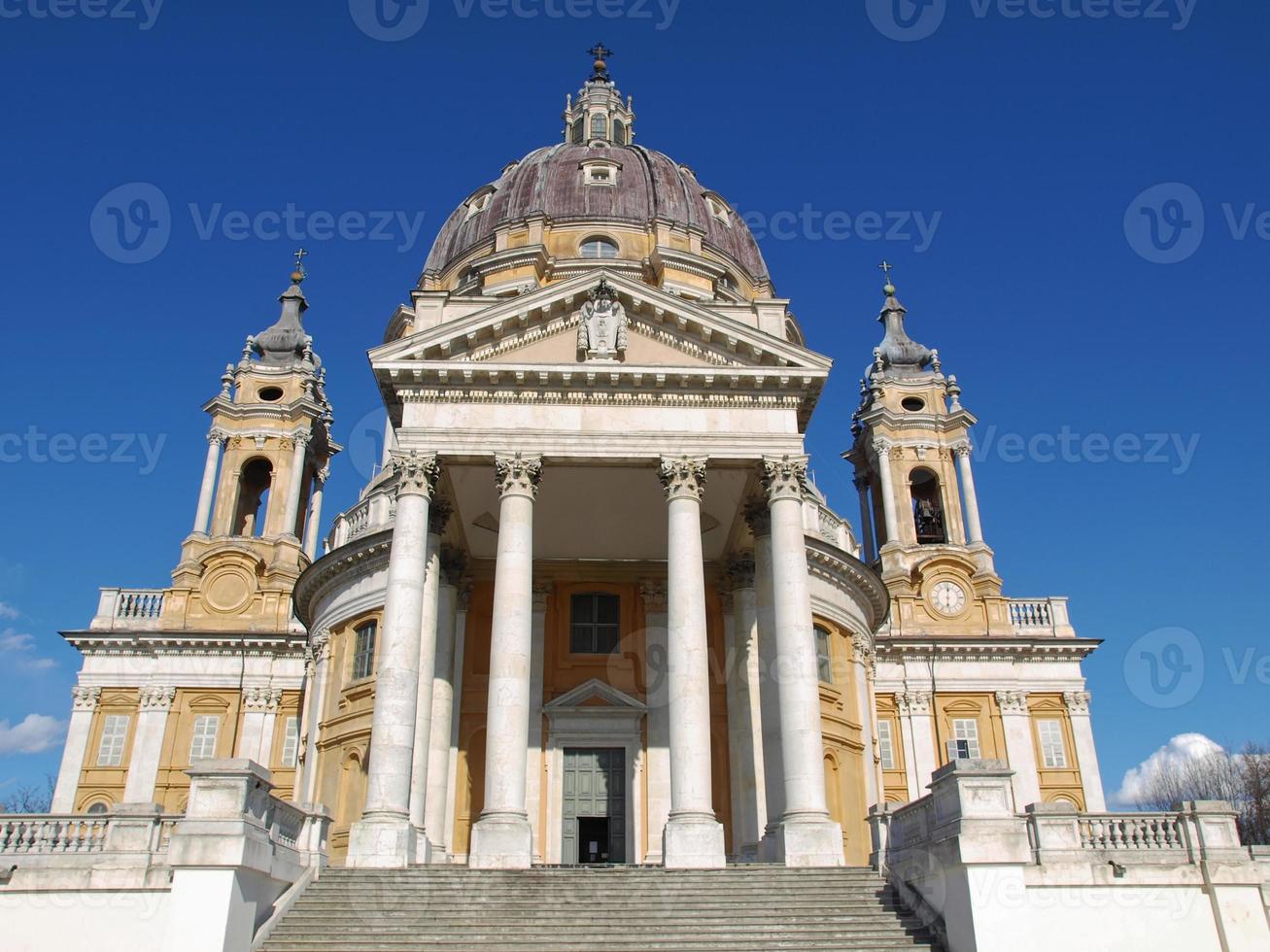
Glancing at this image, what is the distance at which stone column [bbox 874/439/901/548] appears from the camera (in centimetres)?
Result: 4250

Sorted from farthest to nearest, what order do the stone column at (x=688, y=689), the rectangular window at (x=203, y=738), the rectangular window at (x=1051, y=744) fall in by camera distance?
the rectangular window at (x=1051, y=744) < the rectangular window at (x=203, y=738) < the stone column at (x=688, y=689)

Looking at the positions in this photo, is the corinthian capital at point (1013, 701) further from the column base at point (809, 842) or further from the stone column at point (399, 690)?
the stone column at point (399, 690)

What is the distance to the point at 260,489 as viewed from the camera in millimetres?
45844

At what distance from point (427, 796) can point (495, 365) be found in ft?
31.9

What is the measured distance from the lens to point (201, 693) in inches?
1499

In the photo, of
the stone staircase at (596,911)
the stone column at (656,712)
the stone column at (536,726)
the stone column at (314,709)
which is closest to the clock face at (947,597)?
the stone column at (656,712)

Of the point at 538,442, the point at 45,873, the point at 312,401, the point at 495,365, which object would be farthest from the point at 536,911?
the point at 312,401

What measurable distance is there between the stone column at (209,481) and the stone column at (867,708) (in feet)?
88.7

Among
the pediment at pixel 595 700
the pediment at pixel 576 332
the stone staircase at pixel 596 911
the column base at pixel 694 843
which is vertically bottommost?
the stone staircase at pixel 596 911

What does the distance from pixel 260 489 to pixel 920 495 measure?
97.7 feet

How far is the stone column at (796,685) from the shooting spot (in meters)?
18.5

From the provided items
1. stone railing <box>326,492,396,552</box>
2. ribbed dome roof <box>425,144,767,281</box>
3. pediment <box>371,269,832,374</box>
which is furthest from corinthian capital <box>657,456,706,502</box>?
ribbed dome roof <box>425,144,767,281</box>

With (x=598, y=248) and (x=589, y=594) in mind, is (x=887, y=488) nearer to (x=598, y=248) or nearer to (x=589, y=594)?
(x=598, y=248)

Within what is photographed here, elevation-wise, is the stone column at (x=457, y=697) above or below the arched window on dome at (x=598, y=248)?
below
